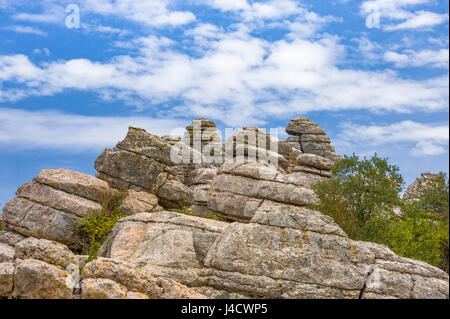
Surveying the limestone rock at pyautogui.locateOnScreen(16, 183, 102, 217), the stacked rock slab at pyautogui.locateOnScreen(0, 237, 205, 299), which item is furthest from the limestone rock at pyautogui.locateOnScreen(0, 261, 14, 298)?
the limestone rock at pyautogui.locateOnScreen(16, 183, 102, 217)

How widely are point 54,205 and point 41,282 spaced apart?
62.5 feet

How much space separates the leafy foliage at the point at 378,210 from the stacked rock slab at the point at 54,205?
60.6 ft

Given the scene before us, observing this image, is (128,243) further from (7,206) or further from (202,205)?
(202,205)

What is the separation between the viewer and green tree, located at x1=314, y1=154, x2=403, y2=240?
29312mm

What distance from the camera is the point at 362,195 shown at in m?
30.9

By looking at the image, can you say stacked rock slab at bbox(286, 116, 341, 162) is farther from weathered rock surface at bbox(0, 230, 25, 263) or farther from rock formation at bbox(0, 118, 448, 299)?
weathered rock surface at bbox(0, 230, 25, 263)

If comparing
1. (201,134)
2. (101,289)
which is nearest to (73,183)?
(101,289)

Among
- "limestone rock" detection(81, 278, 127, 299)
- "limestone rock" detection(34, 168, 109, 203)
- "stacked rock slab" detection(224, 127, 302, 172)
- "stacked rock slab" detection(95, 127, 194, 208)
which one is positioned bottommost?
"limestone rock" detection(81, 278, 127, 299)

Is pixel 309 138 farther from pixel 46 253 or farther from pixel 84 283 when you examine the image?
pixel 84 283

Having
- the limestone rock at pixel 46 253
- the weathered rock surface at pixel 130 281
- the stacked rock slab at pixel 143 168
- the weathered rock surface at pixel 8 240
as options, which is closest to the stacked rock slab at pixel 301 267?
the weathered rock surface at pixel 130 281

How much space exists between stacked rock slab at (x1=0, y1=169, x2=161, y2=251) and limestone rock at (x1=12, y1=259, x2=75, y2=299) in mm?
17701
